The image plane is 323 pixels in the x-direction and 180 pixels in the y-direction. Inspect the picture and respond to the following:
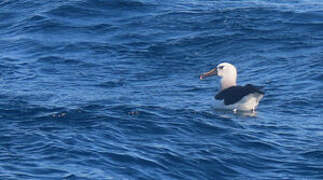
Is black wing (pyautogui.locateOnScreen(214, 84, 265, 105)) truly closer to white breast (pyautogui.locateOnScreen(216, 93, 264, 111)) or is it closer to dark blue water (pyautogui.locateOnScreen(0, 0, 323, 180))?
white breast (pyautogui.locateOnScreen(216, 93, 264, 111))

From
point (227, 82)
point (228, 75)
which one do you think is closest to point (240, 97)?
point (227, 82)

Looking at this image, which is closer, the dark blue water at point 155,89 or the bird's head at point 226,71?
the dark blue water at point 155,89

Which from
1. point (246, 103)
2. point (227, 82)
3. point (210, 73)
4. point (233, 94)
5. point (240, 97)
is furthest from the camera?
point (210, 73)

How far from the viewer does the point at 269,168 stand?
14.1 meters

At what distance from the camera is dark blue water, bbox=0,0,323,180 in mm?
14086

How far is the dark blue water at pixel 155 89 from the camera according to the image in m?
14.1

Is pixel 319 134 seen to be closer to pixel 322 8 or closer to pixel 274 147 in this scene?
pixel 274 147

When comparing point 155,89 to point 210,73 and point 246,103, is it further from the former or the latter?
point 246,103

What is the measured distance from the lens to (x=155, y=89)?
2059 centimetres

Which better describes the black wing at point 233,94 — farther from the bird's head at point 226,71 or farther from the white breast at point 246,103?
the bird's head at point 226,71

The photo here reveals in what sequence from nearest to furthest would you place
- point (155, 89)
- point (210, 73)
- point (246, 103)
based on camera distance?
point (246, 103), point (155, 89), point (210, 73)

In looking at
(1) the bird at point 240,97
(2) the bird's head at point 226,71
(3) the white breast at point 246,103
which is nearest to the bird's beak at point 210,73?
(2) the bird's head at point 226,71

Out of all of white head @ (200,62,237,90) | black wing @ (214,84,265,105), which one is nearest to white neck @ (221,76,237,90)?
white head @ (200,62,237,90)

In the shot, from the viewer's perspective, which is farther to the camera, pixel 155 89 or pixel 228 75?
pixel 155 89
